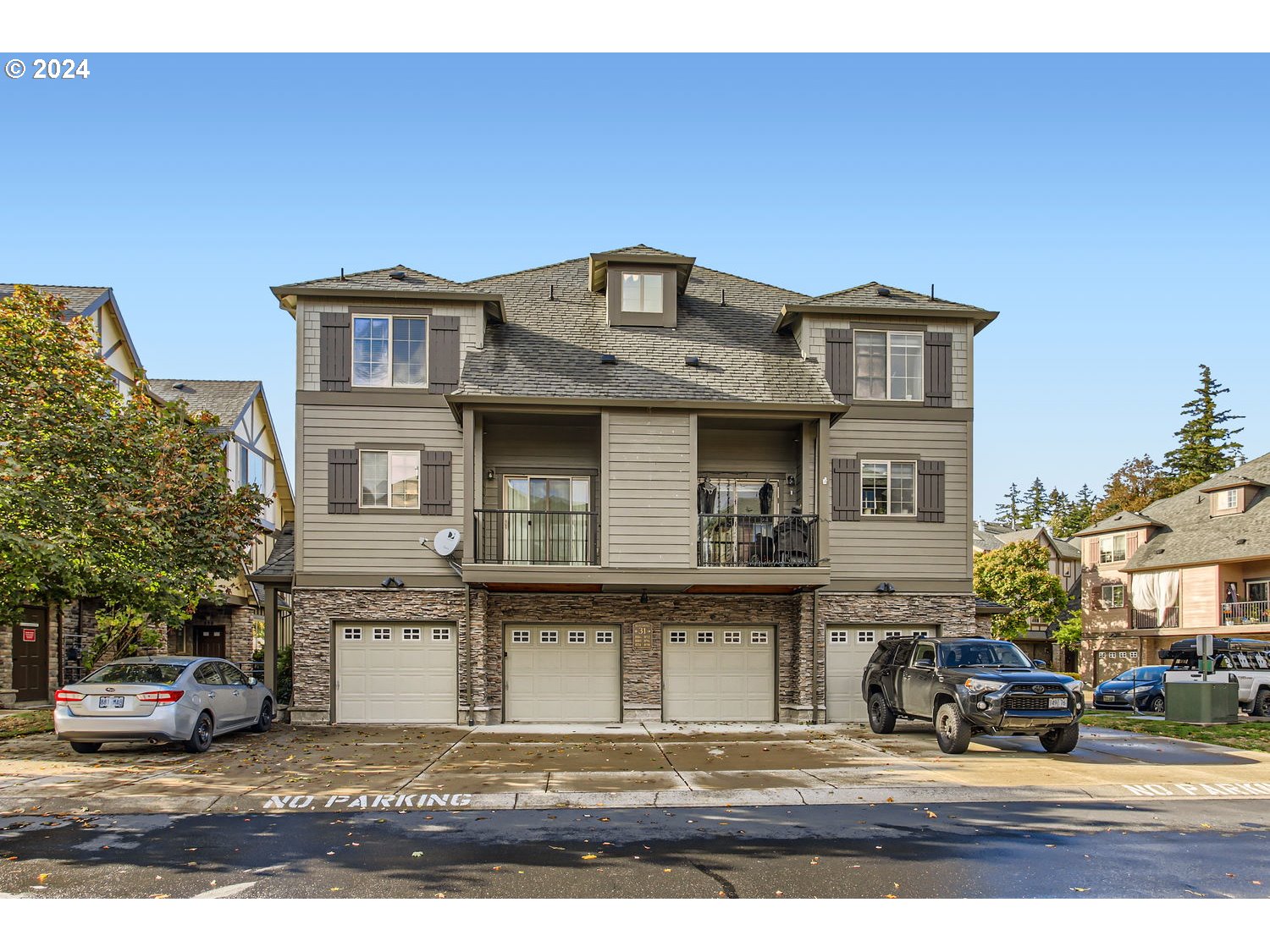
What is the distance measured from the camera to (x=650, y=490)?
20641 millimetres

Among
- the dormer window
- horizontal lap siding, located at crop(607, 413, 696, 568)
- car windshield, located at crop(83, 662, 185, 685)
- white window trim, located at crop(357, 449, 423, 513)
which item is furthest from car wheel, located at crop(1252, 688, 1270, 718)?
car windshield, located at crop(83, 662, 185, 685)

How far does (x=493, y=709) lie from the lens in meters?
21.2

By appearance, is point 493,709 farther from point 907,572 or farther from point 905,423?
point 905,423

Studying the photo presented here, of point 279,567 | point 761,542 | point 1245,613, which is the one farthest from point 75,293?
point 1245,613

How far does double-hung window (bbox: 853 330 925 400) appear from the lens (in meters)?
22.5

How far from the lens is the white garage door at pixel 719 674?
21.8m

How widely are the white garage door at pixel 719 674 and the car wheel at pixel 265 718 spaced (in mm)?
7476

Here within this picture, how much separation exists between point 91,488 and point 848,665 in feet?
46.9

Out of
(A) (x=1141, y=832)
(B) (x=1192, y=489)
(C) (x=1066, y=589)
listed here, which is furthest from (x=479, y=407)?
(C) (x=1066, y=589)

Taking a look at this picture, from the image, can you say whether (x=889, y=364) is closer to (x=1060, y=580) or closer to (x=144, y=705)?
(x=144, y=705)

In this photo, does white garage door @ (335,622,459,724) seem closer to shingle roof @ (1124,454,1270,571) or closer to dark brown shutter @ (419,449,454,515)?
dark brown shutter @ (419,449,454,515)

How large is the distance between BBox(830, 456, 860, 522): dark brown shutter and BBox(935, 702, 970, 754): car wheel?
6.15m

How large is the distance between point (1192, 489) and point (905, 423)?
111ft

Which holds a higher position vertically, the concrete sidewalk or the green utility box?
the concrete sidewalk
